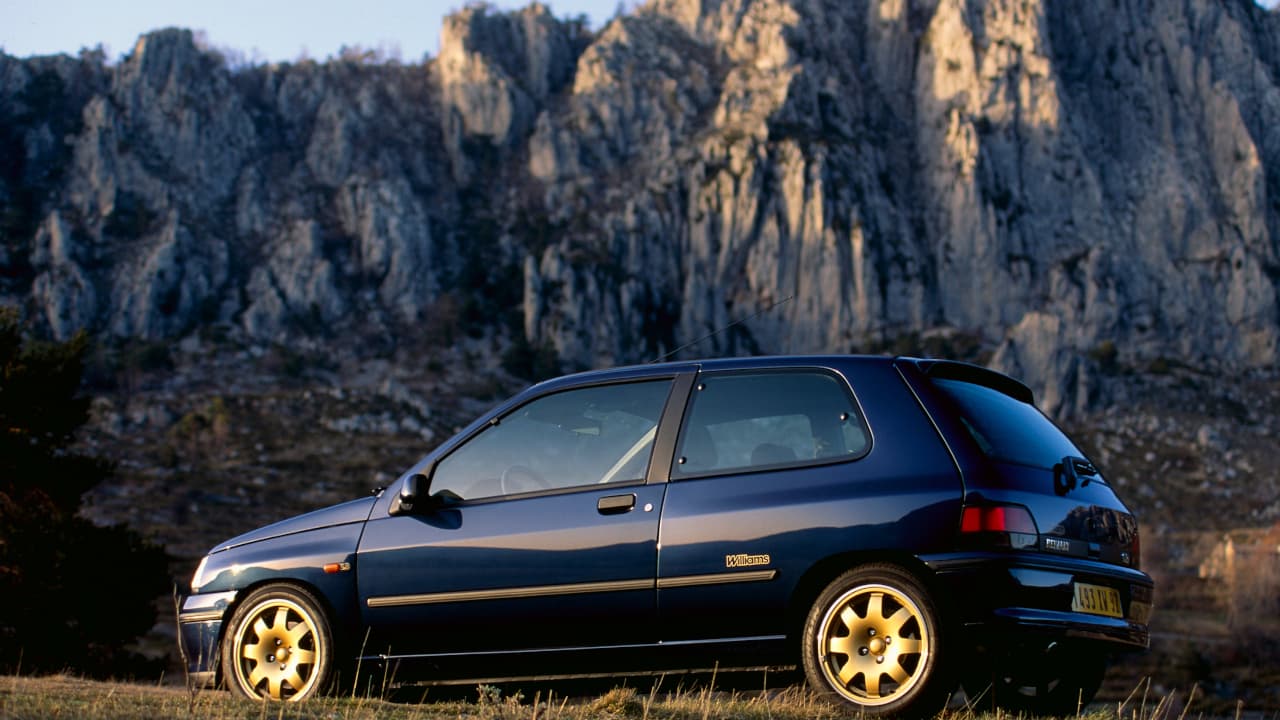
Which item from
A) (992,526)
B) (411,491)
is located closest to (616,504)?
(411,491)

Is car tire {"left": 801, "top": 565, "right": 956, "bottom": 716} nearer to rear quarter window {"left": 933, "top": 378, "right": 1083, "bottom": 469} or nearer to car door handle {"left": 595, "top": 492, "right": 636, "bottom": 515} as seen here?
rear quarter window {"left": 933, "top": 378, "right": 1083, "bottom": 469}

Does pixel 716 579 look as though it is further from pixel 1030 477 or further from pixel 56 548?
pixel 56 548

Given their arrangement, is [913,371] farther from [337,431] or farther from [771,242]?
[771,242]

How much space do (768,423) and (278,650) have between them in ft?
9.41

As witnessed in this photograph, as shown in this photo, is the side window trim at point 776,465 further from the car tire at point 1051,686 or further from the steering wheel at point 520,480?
the car tire at point 1051,686

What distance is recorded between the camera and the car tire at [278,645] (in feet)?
19.9

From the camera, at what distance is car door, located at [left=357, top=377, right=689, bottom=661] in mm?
5488

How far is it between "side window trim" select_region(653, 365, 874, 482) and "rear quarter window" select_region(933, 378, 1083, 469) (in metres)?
0.40

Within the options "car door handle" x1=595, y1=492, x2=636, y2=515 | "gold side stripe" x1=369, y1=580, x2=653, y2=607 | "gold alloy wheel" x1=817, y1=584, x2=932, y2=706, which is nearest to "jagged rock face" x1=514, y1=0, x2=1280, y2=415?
"gold side stripe" x1=369, y1=580, x2=653, y2=607

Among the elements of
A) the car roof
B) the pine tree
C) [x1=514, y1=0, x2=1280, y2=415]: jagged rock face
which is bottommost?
the pine tree

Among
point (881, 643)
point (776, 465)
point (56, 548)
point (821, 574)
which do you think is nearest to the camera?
point (881, 643)

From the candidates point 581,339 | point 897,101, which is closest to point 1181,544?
point 581,339

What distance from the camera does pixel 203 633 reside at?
Answer: 638 centimetres

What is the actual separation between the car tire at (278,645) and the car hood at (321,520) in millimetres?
330
